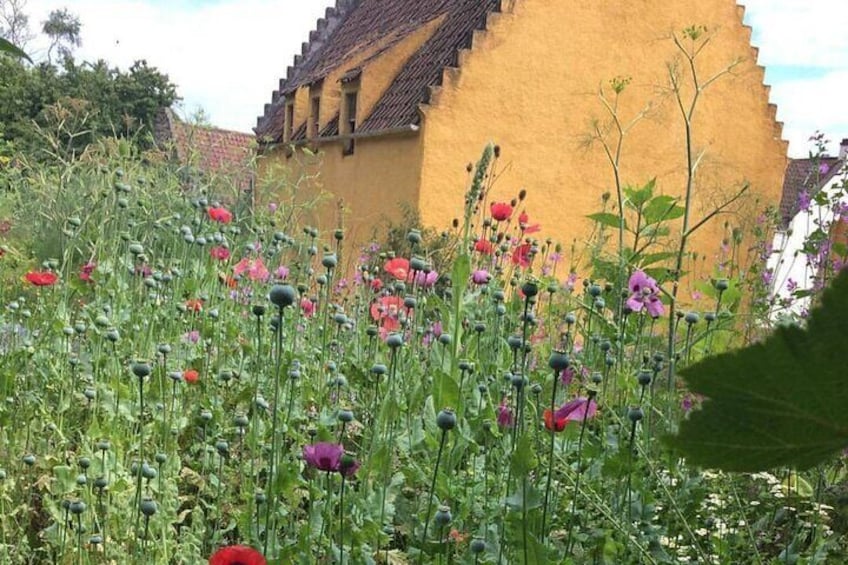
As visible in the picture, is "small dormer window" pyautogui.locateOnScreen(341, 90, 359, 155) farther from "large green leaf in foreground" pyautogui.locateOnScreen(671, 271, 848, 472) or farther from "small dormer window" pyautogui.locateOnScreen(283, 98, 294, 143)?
"large green leaf in foreground" pyautogui.locateOnScreen(671, 271, 848, 472)

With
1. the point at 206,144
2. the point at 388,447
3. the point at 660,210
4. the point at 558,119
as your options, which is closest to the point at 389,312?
the point at 660,210

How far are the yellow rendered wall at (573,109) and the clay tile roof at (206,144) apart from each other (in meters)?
3.27

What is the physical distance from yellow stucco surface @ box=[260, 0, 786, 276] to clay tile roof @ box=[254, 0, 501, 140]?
319 millimetres

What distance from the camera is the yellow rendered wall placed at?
44.0 feet

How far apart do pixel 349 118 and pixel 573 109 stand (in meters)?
4.03

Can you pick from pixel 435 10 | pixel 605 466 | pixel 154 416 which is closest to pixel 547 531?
pixel 605 466

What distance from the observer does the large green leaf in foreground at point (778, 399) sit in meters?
0.30

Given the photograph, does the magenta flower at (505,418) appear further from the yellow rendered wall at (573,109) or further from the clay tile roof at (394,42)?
the clay tile roof at (394,42)

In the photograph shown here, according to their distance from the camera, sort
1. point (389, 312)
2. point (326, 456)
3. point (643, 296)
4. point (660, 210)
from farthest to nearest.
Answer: point (389, 312), point (660, 210), point (643, 296), point (326, 456)

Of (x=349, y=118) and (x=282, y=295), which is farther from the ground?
(x=349, y=118)

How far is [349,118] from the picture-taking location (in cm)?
1580

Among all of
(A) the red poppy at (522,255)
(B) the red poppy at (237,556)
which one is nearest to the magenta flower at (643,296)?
(A) the red poppy at (522,255)

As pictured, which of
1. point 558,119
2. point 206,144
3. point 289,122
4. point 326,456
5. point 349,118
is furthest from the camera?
point 206,144

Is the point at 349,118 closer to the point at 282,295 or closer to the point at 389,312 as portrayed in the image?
the point at 389,312
